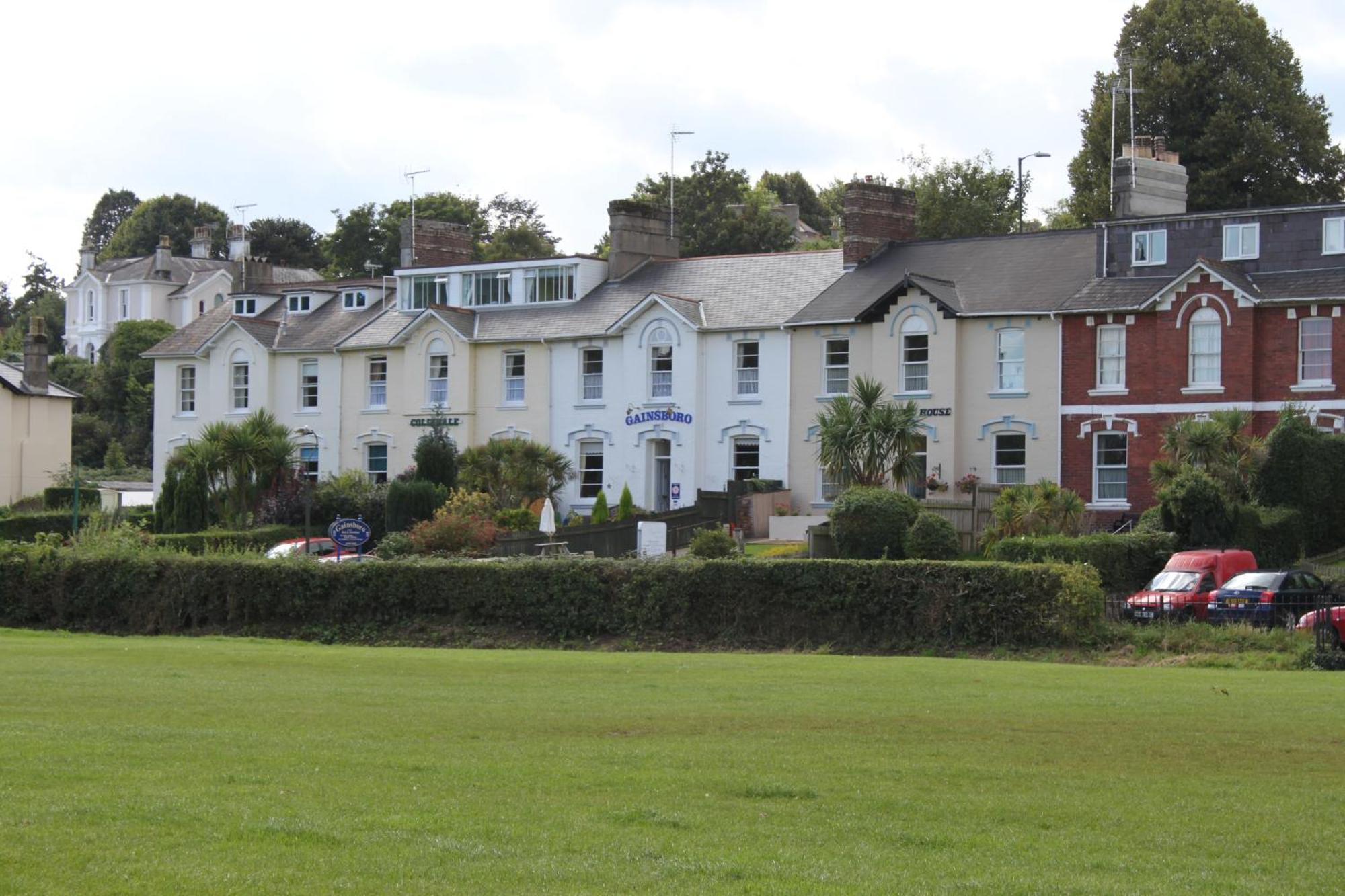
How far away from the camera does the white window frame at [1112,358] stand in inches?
1891

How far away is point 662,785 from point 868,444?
113 ft

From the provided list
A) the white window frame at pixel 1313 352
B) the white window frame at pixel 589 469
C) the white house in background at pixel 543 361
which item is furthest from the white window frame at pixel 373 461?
the white window frame at pixel 1313 352

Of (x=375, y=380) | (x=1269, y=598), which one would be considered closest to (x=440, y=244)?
(x=375, y=380)

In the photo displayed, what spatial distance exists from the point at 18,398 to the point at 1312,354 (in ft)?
163

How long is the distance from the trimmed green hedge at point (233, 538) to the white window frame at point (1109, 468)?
892 inches

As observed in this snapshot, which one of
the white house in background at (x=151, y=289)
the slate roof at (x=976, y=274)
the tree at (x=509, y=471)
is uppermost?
the white house in background at (x=151, y=289)

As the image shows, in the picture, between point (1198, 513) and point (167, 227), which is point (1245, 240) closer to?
point (1198, 513)

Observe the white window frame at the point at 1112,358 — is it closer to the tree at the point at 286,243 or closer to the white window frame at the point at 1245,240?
the white window frame at the point at 1245,240

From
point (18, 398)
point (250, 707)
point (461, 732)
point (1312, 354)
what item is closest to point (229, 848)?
point (461, 732)

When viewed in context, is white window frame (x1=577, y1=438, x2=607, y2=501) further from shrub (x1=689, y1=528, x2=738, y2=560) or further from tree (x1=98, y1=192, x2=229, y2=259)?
tree (x1=98, y1=192, x2=229, y2=259)

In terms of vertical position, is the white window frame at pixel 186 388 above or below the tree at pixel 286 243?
below

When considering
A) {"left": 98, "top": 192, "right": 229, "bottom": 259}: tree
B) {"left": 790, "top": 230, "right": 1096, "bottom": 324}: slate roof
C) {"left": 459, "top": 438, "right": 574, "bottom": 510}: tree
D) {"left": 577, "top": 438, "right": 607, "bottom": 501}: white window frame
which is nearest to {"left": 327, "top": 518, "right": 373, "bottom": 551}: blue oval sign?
{"left": 459, "top": 438, "right": 574, "bottom": 510}: tree

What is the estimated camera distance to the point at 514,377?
60.1 m

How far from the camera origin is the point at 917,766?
1486cm
